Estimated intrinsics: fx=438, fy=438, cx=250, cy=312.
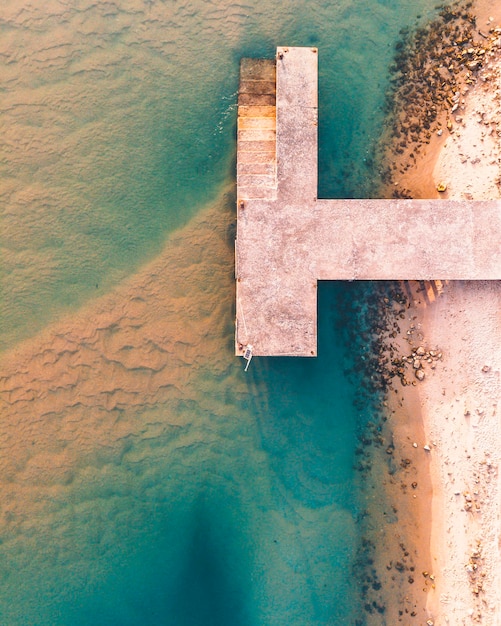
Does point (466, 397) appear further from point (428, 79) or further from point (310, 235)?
point (428, 79)

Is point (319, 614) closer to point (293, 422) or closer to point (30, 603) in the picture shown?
point (293, 422)

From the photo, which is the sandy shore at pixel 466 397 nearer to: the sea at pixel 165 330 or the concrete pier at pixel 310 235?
the concrete pier at pixel 310 235

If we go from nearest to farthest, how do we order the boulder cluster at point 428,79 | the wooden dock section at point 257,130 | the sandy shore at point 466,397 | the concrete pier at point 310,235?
1. the concrete pier at point 310,235
2. the wooden dock section at point 257,130
3. the sandy shore at point 466,397
4. the boulder cluster at point 428,79

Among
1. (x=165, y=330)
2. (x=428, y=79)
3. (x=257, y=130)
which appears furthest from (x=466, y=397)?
(x=257, y=130)

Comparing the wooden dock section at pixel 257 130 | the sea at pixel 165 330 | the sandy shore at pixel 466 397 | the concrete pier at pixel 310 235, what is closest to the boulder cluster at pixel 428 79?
the sandy shore at pixel 466 397

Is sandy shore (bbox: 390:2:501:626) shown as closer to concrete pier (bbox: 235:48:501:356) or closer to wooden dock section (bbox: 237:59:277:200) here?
concrete pier (bbox: 235:48:501:356)

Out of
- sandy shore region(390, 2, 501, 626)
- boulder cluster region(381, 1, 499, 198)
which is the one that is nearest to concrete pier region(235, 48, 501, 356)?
sandy shore region(390, 2, 501, 626)

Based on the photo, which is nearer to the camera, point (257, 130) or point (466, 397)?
point (257, 130)
